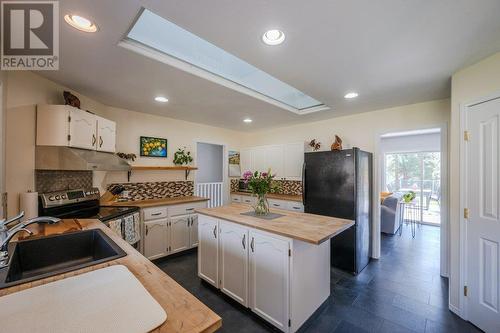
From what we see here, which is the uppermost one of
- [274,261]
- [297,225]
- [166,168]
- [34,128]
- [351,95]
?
[351,95]

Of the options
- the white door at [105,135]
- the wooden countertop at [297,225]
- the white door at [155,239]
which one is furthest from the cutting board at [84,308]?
the white door at [155,239]

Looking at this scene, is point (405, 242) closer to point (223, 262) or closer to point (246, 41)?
point (223, 262)

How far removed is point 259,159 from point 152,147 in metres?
2.21

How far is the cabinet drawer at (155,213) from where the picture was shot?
10.0 ft

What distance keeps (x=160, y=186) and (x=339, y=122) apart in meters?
3.39

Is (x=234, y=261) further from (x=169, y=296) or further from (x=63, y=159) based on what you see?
(x=63, y=159)

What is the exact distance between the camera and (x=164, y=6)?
4.07ft

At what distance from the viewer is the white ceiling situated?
126cm

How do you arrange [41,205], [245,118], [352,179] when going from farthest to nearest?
[245,118]
[352,179]
[41,205]

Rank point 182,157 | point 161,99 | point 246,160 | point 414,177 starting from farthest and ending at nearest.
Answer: point 414,177 → point 246,160 → point 182,157 → point 161,99

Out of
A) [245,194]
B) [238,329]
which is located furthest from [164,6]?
[245,194]

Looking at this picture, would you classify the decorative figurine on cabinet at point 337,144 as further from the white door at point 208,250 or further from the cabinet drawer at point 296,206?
the white door at point 208,250

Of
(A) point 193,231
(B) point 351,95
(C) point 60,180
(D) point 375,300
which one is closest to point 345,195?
(D) point 375,300

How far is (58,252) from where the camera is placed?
152 cm
